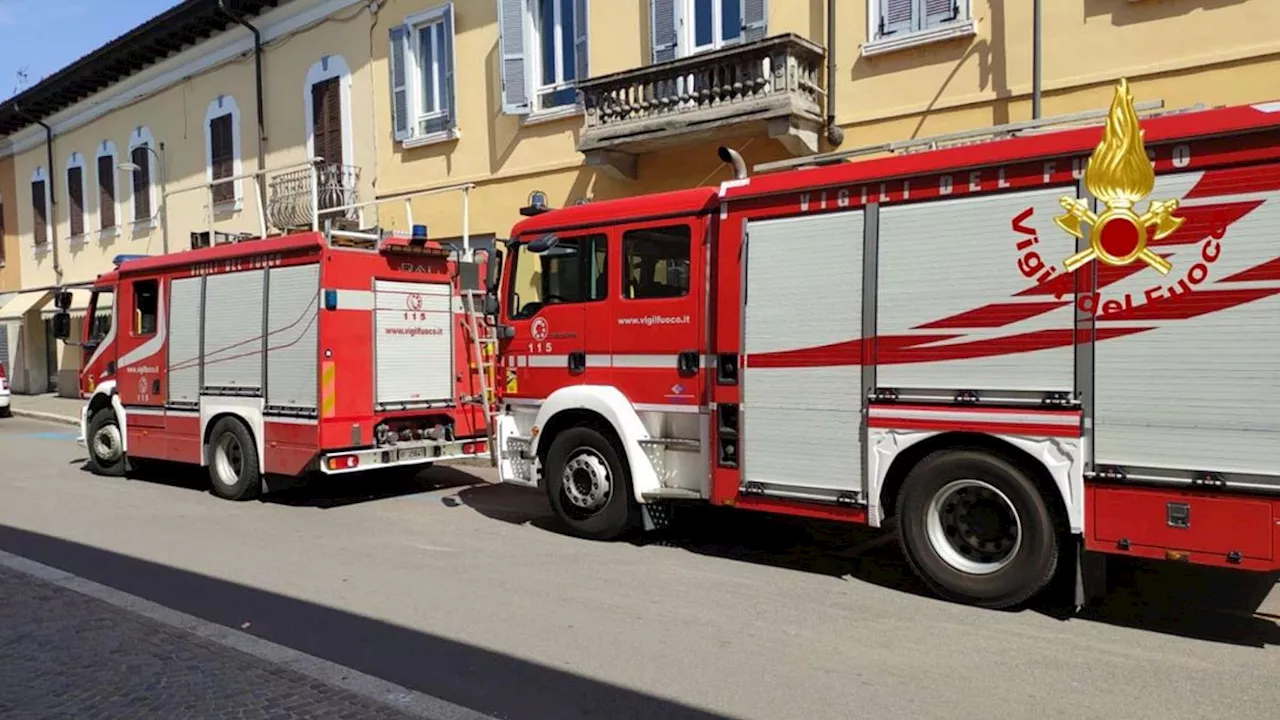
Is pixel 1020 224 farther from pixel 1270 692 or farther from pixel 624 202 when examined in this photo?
pixel 624 202

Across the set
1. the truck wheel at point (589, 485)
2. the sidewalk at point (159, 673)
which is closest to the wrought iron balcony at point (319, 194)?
the truck wheel at point (589, 485)

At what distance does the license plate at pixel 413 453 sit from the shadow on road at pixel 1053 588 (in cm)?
91

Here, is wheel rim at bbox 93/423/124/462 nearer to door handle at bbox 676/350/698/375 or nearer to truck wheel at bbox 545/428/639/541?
truck wheel at bbox 545/428/639/541

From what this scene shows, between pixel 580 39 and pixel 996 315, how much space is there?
32.0 feet

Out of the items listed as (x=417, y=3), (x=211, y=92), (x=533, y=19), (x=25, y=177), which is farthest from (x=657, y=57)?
(x=25, y=177)

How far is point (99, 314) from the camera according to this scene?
12555mm

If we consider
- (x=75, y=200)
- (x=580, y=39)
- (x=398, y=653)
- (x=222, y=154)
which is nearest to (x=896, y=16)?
(x=580, y=39)

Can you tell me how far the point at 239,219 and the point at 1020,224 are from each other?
58.7ft

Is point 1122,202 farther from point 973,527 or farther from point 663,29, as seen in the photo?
point 663,29

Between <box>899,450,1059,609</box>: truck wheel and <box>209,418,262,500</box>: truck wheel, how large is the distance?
7064 millimetres

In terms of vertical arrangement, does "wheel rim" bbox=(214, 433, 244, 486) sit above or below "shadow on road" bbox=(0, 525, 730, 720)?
above

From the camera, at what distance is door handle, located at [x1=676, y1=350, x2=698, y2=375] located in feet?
24.0

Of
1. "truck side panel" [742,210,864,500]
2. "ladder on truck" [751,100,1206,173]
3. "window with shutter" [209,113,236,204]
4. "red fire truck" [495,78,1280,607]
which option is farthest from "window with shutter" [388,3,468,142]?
"truck side panel" [742,210,864,500]

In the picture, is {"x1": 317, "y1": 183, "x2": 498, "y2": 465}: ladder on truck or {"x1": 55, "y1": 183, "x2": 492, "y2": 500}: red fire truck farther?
{"x1": 55, "y1": 183, "x2": 492, "y2": 500}: red fire truck
